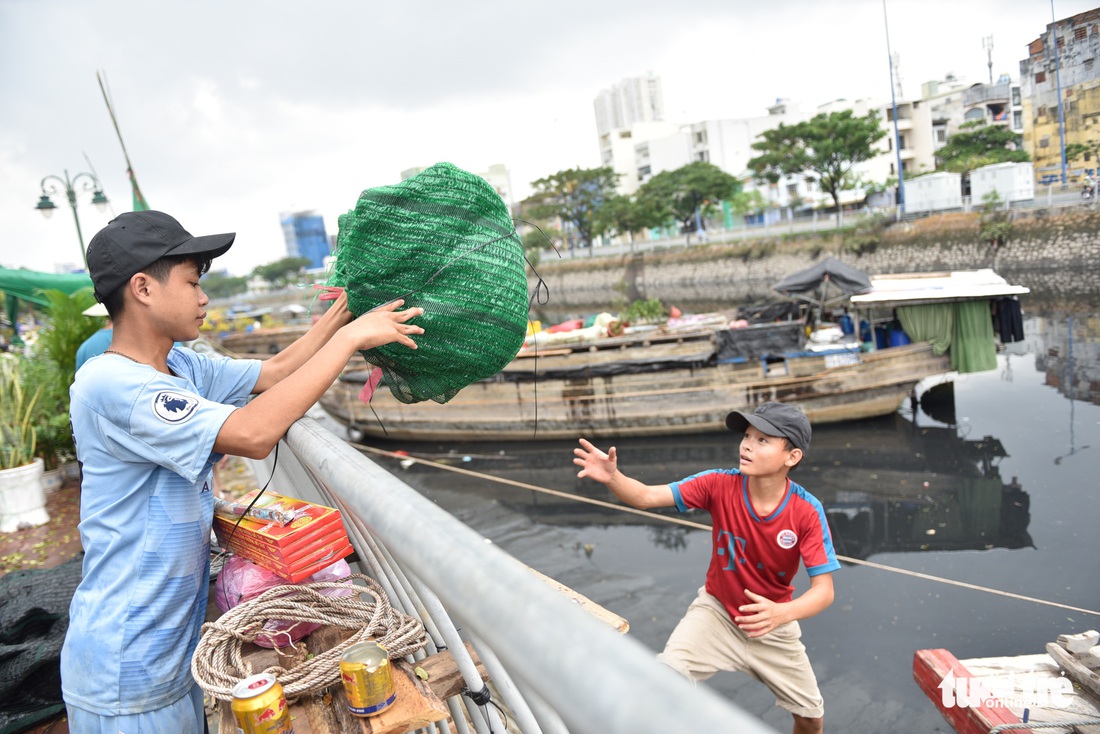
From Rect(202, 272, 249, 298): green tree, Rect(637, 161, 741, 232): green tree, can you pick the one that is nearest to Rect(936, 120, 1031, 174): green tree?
Rect(637, 161, 741, 232): green tree

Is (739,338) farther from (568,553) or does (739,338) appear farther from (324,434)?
(324,434)

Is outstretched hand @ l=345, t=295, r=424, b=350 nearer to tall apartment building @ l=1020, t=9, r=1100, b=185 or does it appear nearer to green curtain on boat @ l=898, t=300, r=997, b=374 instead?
green curtain on boat @ l=898, t=300, r=997, b=374

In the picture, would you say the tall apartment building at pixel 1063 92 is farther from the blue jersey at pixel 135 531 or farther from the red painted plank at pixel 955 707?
the blue jersey at pixel 135 531

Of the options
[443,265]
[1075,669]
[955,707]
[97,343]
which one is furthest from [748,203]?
[443,265]

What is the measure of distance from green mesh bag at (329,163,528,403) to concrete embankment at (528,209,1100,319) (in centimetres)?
1002

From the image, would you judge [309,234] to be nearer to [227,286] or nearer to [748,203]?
[227,286]

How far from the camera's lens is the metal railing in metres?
0.58

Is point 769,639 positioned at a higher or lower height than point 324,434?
lower

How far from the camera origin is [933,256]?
27.3 metres

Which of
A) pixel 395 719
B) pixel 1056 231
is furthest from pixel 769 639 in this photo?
pixel 1056 231

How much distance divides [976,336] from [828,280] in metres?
2.46

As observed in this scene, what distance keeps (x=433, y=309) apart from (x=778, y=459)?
5.89 feet

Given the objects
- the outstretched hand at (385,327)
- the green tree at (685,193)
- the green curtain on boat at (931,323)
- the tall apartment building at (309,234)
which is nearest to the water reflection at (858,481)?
the green curtain on boat at (931,323)

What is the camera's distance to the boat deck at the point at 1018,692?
306 centimetres
